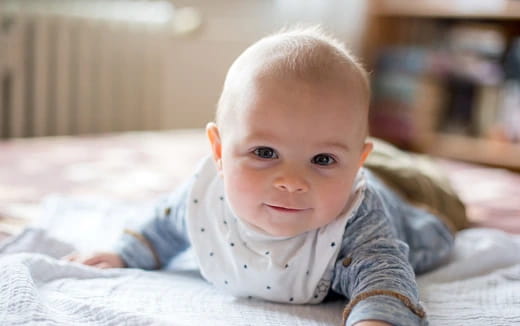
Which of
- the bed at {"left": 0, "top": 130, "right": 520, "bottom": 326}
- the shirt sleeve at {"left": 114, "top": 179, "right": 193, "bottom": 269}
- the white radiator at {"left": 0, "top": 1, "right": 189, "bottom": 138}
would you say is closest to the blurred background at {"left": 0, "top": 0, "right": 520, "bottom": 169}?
the white radiator at {"left": 0, "top": 1, "right": 189, "bottom": 138}

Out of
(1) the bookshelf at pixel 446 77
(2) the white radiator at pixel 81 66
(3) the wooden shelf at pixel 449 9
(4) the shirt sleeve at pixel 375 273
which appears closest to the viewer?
(4) the shirt sleeve at pixel 375 273

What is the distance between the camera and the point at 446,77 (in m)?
2.71

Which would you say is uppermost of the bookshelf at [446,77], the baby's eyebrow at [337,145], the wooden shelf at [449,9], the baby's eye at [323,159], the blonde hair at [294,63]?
the blonde hair at [294,63]

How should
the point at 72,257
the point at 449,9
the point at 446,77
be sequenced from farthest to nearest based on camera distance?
the point at 446,77 < the point at 449,9 < the point at 72,257

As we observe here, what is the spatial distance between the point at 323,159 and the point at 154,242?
329mm

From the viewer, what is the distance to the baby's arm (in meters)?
0.89

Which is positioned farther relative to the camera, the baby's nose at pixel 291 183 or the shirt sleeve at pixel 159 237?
the shirt sleeve at pixel 159 237

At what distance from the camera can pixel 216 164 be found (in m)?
0.84

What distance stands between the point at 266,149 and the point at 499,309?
357 millimetres

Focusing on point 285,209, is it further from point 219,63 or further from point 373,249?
point 219,63

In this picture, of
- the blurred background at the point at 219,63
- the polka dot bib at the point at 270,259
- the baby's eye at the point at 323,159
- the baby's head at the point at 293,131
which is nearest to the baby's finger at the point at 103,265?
the polka dot bib at the point at 270,259

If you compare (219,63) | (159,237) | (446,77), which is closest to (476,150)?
(446,77)

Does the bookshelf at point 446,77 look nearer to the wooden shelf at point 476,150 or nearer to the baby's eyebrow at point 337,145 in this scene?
the wooden shelf at point 476,150

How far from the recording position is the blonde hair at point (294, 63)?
71 cm
